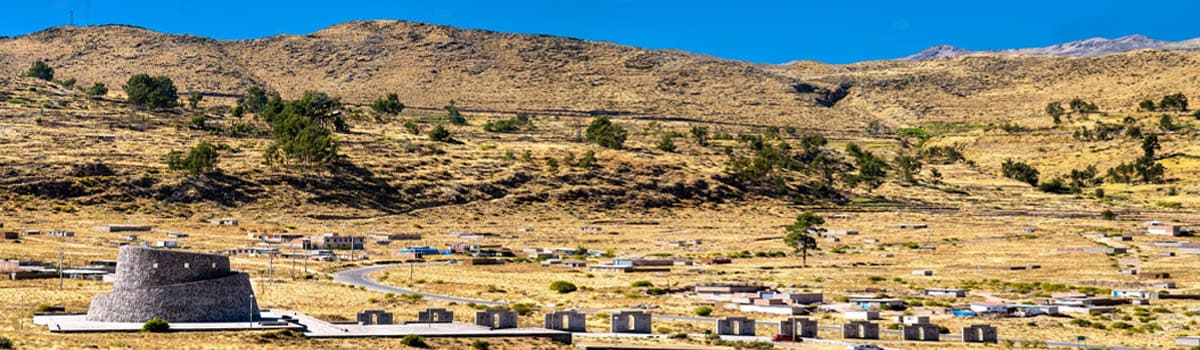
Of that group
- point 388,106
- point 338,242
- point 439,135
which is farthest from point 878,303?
point 388,106

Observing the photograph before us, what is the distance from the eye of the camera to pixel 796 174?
169 meters

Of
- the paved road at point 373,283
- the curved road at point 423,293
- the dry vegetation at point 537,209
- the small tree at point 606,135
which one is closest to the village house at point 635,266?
the dry vegetation at point 537,209

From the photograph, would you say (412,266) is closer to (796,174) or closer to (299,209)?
(299,209)

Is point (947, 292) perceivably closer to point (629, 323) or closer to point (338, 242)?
point (629, 323)

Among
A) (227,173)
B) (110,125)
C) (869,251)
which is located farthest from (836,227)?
(110,125)

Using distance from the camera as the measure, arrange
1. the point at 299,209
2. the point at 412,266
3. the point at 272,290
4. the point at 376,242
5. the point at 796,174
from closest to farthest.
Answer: the point at 272,290 → the point at 412,266 → the point at 376,242 → the point at 299,209 → the point at 796,174

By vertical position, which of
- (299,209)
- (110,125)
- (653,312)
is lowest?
(653,312)

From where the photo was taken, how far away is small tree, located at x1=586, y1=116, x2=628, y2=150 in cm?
17000

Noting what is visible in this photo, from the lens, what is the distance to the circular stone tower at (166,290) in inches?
1842

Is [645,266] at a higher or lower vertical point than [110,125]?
lower

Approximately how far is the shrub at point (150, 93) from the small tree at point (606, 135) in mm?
52719

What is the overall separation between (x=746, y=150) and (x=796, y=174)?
17.8 metres

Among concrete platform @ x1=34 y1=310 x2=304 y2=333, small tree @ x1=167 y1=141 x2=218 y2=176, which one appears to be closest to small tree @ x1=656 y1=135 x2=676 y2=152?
small tree @ x1=167 y1=141 x2=218 y2=176

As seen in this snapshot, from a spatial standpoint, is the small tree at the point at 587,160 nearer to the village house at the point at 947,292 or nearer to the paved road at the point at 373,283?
the paved road at the point at 373,283
